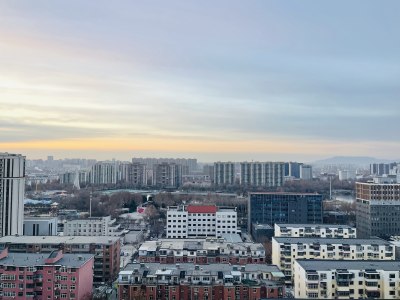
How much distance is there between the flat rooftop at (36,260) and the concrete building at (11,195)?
3562 mm

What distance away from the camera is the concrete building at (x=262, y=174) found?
2138cm

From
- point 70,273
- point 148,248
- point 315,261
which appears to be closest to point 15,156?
point 148,248

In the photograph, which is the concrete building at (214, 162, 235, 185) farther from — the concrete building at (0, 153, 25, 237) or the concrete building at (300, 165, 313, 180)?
the concrete building at (0, 153, 25, 237)

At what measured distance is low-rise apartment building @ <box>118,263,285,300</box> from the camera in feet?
17.4

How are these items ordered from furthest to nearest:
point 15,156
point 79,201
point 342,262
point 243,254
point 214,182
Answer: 1. point 214,182
2. point 79,201
3. point 15,156
4. point 243,254
5. point 342,262

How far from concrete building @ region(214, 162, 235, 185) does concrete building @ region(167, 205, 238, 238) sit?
1268cm

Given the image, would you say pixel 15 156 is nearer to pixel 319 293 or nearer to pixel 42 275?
pixel 42 275

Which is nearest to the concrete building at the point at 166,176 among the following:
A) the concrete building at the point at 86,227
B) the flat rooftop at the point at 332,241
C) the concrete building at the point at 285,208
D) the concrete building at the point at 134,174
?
the concrete building at the point at 134,174

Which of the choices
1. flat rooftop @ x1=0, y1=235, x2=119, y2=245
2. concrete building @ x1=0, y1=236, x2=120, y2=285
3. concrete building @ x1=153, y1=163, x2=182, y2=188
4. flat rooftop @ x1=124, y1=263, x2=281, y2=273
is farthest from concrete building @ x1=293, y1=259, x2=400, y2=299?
concrete building @ x1=153, y1=163, x2=182, y2=188

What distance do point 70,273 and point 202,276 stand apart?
1.63 meters

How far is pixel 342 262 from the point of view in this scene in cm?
599

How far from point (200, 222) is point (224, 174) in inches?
520

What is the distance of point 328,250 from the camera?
7.21m

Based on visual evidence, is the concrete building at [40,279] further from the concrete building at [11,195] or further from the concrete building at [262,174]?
the concrete building at [262,174]
